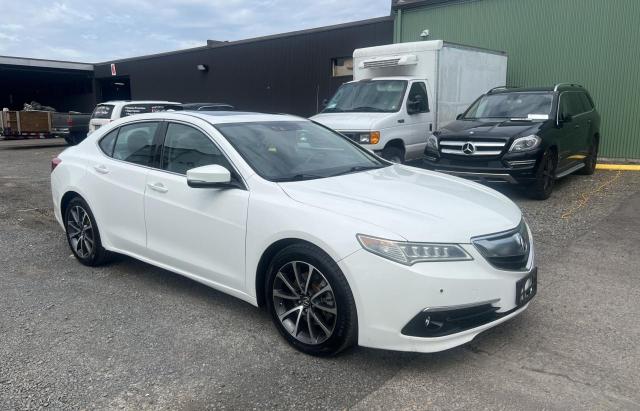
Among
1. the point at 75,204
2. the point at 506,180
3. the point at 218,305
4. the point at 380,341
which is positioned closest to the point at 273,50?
the point at 506,180

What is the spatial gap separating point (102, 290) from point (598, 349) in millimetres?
3990

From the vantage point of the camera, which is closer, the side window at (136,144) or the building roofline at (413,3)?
the side window at (136,144)

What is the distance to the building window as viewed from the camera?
18114 mm

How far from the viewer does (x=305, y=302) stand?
3.53m

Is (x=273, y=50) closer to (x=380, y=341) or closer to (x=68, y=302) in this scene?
(x=68, y=302)

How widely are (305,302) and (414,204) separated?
96cm

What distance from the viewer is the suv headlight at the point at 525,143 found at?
25.9 feet

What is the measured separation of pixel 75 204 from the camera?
17.8ft

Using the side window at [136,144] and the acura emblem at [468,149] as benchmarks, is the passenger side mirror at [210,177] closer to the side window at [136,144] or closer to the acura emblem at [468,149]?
the side window at [136,144]

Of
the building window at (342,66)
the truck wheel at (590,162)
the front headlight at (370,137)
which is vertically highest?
the building window at (342,66)

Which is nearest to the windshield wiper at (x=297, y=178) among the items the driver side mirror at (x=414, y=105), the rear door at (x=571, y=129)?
the rear door at (x=571, y=129)

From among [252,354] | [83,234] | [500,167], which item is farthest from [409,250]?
[500,167]

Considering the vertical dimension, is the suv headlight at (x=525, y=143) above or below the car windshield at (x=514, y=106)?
below

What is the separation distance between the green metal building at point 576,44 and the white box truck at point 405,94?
86.4 inches
